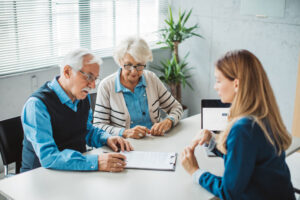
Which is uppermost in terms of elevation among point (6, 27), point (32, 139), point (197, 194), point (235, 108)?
point (6, 27)

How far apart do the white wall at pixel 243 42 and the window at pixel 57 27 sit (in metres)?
0.81

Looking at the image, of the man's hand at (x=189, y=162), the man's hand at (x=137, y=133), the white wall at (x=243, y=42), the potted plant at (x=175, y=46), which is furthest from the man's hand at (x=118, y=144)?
the potted plant at (x=175, y=46)

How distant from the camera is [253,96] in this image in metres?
1.68

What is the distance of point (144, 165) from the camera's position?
83.0 inches

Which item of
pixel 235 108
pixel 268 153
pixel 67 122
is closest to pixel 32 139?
pixel 67 122

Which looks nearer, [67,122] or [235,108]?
[235,108]

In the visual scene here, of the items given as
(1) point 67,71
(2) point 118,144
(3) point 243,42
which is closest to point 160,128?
(2) point 118,144

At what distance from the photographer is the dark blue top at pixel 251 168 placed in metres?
1.64

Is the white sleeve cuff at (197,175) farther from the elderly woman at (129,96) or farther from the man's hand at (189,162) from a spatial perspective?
the elderly woman at (129,96)

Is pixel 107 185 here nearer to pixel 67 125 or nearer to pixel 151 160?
pixel 151 160

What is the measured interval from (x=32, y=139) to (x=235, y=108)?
1.14m

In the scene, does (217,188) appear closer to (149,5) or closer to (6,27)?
(6,27)

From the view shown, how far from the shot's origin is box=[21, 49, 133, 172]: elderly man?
2.05 m

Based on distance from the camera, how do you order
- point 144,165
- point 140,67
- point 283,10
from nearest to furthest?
point 144,165
point 140,67
point 283,10
